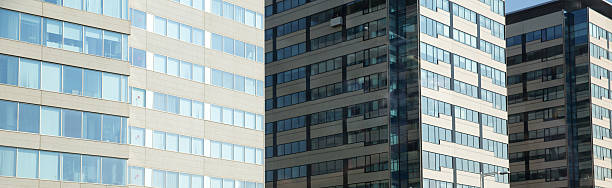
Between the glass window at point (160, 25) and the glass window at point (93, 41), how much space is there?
1047 cm

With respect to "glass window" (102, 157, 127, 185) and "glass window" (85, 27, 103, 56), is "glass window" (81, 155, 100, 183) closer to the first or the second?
"glass window" (102, 157, 127, 185)

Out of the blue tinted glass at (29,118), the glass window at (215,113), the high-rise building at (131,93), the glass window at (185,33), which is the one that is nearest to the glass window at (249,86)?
the high-rise building at (131,93)

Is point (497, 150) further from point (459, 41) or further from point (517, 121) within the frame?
point (517, 121)

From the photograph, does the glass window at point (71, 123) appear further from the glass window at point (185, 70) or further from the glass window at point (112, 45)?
the glass window at point (185, 70)

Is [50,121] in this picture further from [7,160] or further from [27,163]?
[7,160]

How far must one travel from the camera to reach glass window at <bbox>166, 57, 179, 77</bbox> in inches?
2744

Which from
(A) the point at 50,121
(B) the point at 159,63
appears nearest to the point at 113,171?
(A) the point at 50,121

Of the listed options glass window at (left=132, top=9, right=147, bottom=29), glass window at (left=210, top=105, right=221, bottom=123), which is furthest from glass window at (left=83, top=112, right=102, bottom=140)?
glass window at (left=210, top=105, right=221, bottom=123)

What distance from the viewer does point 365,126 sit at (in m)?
95.6

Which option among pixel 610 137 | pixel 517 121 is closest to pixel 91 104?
pixel 517 121

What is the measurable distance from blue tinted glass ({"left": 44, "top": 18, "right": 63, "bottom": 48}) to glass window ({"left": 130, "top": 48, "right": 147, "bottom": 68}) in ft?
33.9

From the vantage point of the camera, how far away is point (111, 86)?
5909 centimetres

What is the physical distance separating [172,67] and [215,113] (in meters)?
5.22

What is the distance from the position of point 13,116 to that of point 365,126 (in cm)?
4778
